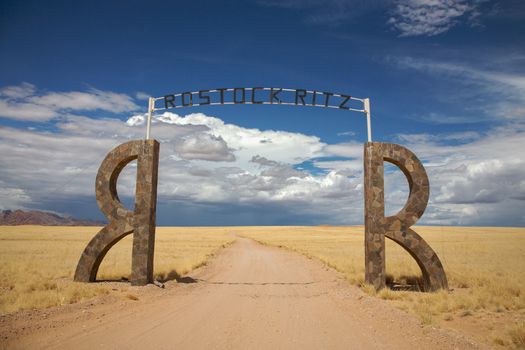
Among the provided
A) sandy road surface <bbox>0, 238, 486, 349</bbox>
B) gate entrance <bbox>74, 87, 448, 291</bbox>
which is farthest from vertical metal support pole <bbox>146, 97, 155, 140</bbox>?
sandy road surface <bbox>0, 238, 486, 349</bbox>

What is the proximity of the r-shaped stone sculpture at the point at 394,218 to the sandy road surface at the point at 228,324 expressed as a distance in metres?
1.89

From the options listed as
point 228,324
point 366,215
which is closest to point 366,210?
point 366,215

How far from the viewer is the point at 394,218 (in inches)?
594

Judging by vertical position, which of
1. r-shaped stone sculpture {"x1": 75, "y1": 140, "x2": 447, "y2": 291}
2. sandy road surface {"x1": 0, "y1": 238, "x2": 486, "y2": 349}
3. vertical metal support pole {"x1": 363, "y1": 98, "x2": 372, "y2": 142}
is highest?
vertical metal support pole {"x1": 363, "y1": 98, "x2": 372, "y2": 142}

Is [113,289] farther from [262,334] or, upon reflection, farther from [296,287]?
[262,334]

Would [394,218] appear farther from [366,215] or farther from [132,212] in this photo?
[132,212]

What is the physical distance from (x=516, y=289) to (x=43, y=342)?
14490 mm

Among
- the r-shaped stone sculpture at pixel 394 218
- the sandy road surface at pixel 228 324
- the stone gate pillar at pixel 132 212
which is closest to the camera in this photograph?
the sandy road surface at pixel 228 324

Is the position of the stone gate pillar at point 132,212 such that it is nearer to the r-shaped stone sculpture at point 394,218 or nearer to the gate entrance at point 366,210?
the gate entrance at point 366,210

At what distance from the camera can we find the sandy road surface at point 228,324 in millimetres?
7223

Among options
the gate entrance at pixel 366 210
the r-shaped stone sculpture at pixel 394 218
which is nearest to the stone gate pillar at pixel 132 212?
the gate entrance at pixel 366 210

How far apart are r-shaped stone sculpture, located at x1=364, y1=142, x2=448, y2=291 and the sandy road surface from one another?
1.89 m

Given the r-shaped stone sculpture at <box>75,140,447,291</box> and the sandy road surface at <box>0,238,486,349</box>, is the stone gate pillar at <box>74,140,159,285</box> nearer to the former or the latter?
the r-shaped stone sculpture at <box>75,140,447,291</box>

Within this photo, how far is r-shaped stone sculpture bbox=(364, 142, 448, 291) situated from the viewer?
14586 mm
